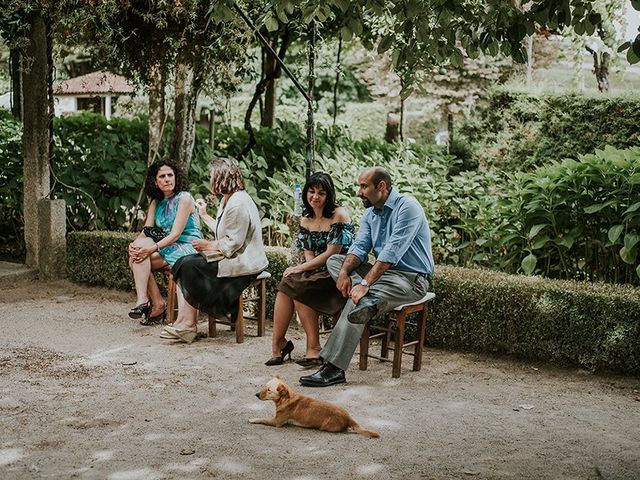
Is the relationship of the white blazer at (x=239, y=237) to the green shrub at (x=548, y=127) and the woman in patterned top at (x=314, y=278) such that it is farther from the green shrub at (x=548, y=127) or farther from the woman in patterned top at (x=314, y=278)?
the green shrub at (x=548, y=127)

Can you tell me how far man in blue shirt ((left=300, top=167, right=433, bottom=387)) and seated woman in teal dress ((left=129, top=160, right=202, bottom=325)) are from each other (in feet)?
5.99

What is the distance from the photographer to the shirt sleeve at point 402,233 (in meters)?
5.88

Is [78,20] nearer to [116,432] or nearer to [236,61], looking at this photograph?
[236,61]

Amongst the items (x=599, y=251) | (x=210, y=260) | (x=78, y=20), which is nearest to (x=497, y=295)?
(x=599, y=251)

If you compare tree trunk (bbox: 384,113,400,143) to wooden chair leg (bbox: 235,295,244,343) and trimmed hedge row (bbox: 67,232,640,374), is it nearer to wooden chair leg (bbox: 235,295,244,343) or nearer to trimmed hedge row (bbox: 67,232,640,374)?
trimmed hedge row (bbox: 67,232,640,374)

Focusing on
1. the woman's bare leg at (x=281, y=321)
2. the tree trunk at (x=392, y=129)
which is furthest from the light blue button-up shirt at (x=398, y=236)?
the tree trunk at (x=392, y=129)

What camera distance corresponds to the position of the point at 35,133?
9.55 m

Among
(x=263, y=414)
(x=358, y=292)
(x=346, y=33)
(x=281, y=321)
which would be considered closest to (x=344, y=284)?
(x=358, y=292)

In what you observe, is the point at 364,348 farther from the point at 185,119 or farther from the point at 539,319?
the point at 185,119

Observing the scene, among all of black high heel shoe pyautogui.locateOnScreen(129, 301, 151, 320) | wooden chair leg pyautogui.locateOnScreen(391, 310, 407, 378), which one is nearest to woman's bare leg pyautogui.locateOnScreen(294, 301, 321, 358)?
wooden chair leg pyautogui.locateOnScreen(391, 310, 407, 378)

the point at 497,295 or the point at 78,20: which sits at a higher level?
the point at 78,20

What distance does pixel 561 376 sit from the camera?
6195 millimetres

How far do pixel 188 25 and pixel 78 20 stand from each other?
44.6 inches

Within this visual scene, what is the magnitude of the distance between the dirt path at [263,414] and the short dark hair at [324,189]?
1.14 meters
